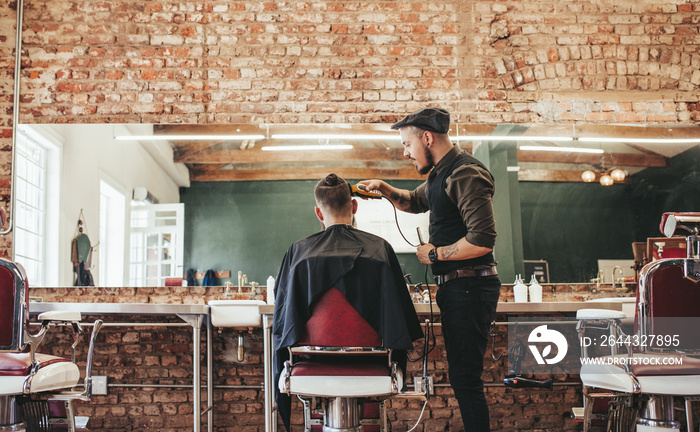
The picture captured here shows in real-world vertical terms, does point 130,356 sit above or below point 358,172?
below

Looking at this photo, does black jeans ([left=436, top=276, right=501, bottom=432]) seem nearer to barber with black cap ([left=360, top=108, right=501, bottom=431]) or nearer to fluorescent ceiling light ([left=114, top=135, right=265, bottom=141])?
barber with black cap ([left=360, top=108, right=501, bottom=431])

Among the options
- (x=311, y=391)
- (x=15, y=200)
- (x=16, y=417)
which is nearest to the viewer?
(x=311, y=391)

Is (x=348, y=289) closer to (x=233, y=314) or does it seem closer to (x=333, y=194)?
(x=333, y=194)

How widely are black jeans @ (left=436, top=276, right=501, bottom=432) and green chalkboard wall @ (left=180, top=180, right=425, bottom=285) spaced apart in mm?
1542

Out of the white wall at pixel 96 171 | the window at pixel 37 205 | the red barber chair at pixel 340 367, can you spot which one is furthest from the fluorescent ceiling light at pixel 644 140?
the window at pixel 37 205

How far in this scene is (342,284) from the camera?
2.15 metres

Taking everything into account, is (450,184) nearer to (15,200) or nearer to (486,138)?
(486,138)

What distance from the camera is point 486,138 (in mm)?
4207

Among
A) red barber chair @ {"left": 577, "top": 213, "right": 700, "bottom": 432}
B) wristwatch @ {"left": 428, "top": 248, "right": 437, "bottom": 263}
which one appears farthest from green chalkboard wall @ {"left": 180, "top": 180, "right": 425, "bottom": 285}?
red barber chair @ {"left": 577, "top": 213, "right": 700, "bottom": 432}

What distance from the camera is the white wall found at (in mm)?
4105

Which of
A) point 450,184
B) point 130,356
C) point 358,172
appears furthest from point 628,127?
point 130,356

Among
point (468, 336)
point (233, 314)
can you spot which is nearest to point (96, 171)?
point (233, 314)

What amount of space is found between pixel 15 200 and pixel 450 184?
9.88ft

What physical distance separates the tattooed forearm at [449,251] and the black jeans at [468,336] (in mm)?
106
